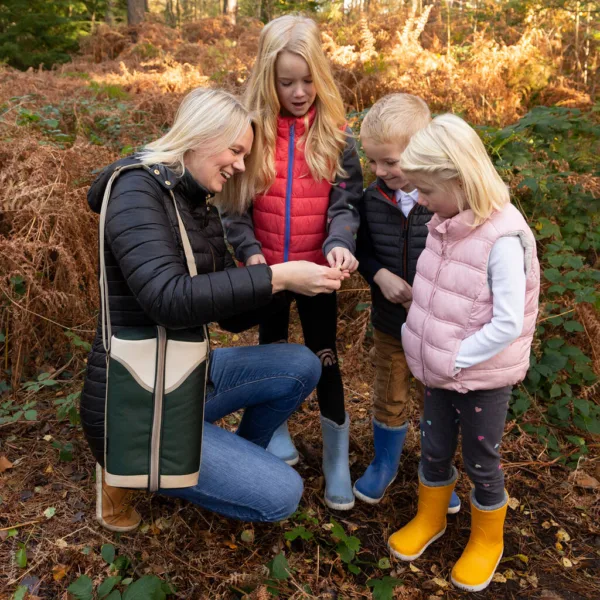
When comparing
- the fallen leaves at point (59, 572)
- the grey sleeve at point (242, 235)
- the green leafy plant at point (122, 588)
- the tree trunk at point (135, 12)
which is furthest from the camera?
the tree trunk at point (135, 12)

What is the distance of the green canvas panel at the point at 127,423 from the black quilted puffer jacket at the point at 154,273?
0.64 feet

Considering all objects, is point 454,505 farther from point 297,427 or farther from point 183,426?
point 183,426

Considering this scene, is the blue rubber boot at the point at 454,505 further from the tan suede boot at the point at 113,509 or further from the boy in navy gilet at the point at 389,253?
the tan suede boot at the point at 113,509

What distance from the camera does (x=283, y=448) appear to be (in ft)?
9.51

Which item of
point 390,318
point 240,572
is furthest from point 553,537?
point 240,572

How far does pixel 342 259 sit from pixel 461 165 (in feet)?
2.22

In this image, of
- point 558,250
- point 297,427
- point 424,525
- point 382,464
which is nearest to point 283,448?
point 297,427

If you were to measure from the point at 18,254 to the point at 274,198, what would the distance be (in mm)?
1541

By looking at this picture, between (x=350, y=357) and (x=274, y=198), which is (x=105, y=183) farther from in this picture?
(x=350, y=357)

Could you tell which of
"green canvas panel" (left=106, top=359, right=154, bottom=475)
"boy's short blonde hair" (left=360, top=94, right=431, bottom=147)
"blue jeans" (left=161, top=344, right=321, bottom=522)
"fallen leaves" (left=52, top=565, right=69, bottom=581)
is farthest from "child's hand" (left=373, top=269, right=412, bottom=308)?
"fallen leaves" (left=52, top=565, right=69, bottom=581)

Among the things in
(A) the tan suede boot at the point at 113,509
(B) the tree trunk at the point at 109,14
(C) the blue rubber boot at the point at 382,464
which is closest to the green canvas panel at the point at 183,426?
(A) the tan suede boot at the point at 113,509

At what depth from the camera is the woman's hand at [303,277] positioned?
2021 millimetres

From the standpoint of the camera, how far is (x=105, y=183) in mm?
1931

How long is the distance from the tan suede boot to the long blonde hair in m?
1.33
